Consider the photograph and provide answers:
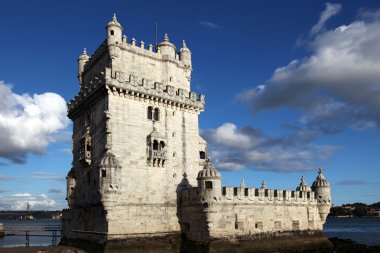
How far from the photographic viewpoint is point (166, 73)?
132 feet

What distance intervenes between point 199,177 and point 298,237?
14556mm

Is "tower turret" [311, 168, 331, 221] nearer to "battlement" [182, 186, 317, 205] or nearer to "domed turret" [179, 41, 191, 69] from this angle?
"battlement" [182, 186, 317, 205]

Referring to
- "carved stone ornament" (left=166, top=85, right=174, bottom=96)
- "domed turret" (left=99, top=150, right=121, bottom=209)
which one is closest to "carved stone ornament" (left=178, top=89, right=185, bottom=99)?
"carved stone ornament" (left=166, top=85, right=174, bottom=96)

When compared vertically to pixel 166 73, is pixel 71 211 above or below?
below

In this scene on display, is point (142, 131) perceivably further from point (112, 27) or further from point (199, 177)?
point (112, 27)

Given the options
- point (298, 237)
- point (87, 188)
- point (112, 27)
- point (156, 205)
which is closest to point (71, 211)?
point (87, 188)

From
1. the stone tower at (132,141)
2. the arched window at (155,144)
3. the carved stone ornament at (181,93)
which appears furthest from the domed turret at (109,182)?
the carved stone ornament at (181,93)

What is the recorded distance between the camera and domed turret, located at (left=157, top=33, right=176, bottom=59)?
40750 mm

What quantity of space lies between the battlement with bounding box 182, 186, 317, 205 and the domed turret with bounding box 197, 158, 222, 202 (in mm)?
430

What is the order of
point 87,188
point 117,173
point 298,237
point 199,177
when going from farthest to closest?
point 298,237
point 87,188
point 199,177
point 117,173

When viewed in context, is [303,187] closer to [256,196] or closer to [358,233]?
[256,196]

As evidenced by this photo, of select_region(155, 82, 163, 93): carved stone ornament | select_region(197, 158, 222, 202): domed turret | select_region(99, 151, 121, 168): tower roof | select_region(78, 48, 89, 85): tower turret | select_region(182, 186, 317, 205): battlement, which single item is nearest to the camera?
select_region(99, 151, 121, 168): tower roof

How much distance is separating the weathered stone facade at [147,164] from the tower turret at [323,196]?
419 cm

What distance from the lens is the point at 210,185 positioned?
35000mm
